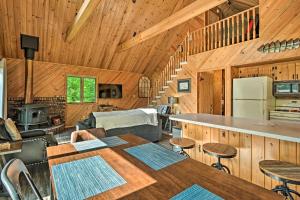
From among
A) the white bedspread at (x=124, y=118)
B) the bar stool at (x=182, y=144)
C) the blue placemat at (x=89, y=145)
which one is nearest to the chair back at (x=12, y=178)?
the blue placemat at (x=89, y=145)

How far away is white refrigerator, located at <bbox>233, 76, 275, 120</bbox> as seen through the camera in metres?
4.13

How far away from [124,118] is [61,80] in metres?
4.03

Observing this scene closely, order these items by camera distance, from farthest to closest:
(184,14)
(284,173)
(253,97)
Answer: (253,97) → (184,14) → (284,173)

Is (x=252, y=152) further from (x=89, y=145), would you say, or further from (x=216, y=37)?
(x=216, y=37)

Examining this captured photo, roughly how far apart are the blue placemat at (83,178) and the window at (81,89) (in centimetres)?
630

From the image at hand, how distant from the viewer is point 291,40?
3.72m

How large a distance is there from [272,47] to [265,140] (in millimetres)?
3092

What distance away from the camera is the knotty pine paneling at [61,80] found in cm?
582

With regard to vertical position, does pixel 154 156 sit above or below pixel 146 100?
below

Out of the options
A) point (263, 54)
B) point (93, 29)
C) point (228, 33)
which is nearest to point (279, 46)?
point (263, 54)

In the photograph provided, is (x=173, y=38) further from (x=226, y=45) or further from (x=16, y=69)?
(x=16, y=69)

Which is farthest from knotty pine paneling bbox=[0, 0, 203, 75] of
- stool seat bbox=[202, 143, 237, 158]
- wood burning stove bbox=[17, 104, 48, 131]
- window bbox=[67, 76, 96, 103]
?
stool seat bbox=[202, 143, 237, 158]

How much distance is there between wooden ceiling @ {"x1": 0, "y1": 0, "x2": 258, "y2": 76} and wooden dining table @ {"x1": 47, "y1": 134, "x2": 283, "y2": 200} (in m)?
4.89

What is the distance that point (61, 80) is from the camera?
6715 mm
